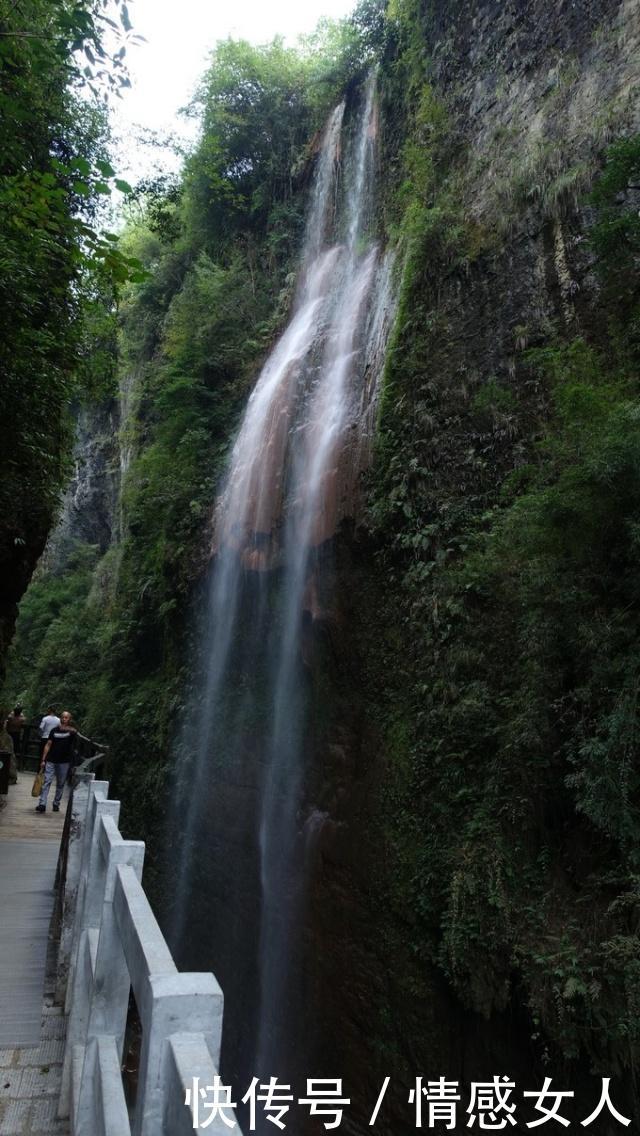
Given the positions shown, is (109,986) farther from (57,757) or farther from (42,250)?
(57,757)

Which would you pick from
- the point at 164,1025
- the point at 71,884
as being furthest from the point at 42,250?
the point at 164,1025

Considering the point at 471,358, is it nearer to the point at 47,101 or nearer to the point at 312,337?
the point at 312,337

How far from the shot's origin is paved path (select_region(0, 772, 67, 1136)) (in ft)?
9.90

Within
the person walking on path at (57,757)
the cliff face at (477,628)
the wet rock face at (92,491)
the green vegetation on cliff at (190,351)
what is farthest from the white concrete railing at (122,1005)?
the wet rock face at (92,491)

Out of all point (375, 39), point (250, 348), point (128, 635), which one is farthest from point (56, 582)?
point (375, 39)

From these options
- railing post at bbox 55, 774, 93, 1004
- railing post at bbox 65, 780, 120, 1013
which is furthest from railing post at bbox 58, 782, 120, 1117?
railing post at bbox 55, 774, 93, 1004

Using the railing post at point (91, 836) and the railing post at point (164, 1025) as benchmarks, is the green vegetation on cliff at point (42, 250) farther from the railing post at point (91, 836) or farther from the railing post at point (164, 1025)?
the railing post at point (164, 1025)

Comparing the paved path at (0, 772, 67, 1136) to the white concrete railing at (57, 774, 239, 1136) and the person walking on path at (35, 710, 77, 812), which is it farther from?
the person walking on path at (35, 710, 77, 812)

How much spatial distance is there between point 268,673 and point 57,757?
3347mm

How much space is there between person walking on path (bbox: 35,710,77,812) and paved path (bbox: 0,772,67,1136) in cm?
154

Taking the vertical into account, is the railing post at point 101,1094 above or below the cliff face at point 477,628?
below

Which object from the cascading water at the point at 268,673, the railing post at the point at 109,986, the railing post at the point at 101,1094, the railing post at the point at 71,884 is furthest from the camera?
the cascading water at the point at 268,673

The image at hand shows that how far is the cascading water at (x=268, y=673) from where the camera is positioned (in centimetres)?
918

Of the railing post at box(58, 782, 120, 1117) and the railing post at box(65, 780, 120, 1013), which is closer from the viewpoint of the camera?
the railing post at box(58, 782, 120, 1117)
